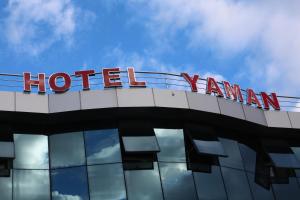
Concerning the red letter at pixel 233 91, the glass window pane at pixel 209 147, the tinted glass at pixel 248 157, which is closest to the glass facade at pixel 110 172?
the glass window pane at pixel 209 147

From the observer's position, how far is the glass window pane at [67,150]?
78.3 ft

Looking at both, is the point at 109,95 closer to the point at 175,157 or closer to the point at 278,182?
the point at 175,157

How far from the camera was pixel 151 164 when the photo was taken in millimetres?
24203

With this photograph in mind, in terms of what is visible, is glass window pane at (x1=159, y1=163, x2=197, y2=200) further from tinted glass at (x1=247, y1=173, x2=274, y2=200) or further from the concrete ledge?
the concrete ledge

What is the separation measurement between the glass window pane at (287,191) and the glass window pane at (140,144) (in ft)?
21.5

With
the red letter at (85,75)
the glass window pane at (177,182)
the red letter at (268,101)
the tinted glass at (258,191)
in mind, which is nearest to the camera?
the glass window pane at (177,182)

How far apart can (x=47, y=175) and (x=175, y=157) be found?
18.2ft

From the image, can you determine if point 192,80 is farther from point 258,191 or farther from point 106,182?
point 106,182

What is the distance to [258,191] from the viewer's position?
26.0 meters

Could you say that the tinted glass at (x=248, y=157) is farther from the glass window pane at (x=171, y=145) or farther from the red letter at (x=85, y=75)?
the red letter at (x=85, y=75)

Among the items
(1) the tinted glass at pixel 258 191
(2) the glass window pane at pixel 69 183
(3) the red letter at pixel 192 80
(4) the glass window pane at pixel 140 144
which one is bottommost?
(1) the tinted glass at pixel 258 191

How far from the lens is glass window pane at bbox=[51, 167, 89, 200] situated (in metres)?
23.0

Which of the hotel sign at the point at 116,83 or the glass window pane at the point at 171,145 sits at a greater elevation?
the hotel sign at the point at 116,83

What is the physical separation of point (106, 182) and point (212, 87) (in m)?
6.86
